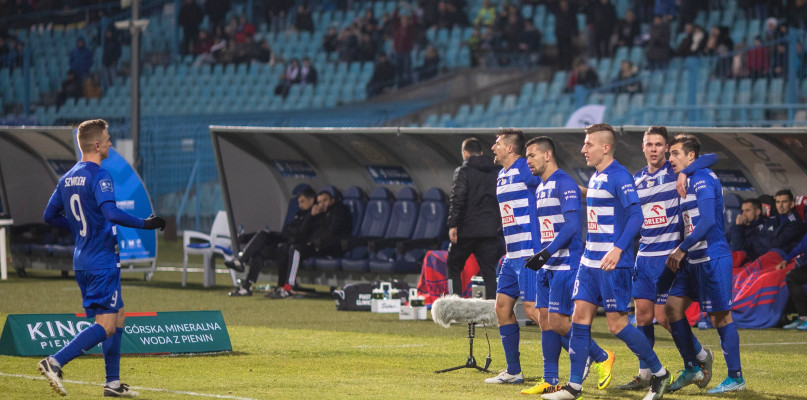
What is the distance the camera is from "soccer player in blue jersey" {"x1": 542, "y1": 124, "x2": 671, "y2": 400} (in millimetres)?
8008

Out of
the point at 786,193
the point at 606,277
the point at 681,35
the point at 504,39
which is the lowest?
the point at 606,277

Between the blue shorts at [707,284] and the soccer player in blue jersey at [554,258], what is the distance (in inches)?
29.1

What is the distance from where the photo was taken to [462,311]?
9.35 meters

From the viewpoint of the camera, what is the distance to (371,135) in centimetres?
1709

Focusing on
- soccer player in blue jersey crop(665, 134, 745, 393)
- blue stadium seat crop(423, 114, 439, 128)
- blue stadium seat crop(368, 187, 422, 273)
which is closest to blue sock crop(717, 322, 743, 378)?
soccer player in blue jersey crop(665, 134, 745, 393)

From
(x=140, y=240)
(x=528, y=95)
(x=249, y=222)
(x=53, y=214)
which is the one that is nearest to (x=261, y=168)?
(x=249, y=222)

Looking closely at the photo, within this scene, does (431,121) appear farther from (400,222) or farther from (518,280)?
(518,280)

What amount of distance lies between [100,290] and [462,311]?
274 centimetres

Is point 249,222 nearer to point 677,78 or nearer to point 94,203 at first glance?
point 677,78

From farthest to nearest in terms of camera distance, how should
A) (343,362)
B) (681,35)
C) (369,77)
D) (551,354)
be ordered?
(369,77) < (681,35) < (343,362) < (551,354)

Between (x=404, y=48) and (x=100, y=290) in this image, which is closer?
(x=100, y=290)

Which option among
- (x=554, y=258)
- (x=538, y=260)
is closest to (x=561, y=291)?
(x=554, y=258)

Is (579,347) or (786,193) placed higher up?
(786,193)

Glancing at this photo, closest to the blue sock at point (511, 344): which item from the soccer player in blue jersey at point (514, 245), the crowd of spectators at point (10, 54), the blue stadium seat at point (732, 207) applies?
the soccer player in blue jersey at point (514, 245)
